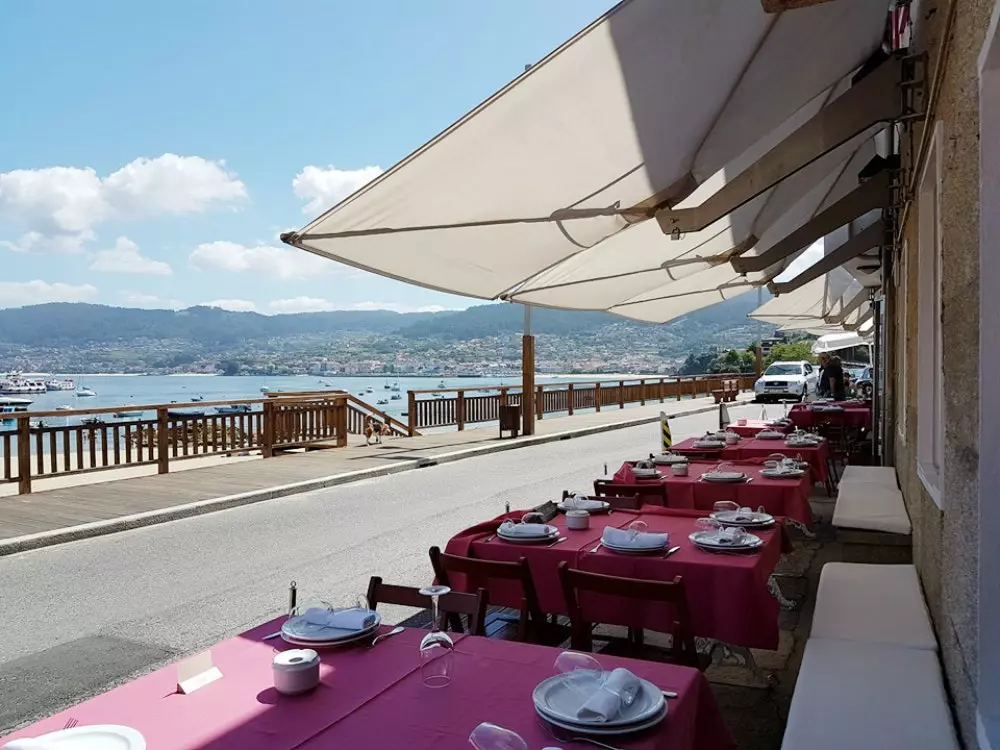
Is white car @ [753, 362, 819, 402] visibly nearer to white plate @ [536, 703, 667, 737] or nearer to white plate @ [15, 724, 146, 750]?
white plate @ [536, 703, 667, 737]

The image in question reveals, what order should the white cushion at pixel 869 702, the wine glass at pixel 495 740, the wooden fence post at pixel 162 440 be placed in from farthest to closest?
the wooden fence post at pixel 162 440 < the white cushion at pixel 869 702 < the wine glass at pixel 495 740

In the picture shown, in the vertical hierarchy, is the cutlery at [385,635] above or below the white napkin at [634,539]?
below

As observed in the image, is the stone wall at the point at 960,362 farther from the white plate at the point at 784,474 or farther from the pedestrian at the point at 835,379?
the pedestrian at the point at 835,379

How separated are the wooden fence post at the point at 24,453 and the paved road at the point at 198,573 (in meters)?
2.89

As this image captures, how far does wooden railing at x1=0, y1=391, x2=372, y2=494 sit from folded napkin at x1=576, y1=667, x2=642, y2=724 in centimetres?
875

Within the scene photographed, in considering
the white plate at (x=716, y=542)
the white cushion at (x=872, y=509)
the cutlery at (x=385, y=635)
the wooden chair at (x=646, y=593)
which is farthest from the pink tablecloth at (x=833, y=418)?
the cutlery at (x=385, y=635)

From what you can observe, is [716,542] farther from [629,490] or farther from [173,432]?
[173,432]

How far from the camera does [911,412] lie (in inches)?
241

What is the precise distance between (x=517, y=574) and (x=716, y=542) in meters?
1.20

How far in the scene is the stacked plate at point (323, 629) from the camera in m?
3.01

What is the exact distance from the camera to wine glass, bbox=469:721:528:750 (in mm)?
1992

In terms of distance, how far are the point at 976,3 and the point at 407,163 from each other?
13.8 feet

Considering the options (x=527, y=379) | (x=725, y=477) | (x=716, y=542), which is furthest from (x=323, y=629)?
(x=527, y=379)

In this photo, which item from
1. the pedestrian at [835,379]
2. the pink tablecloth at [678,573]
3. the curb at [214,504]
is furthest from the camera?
the pedestrian at [835,379]
